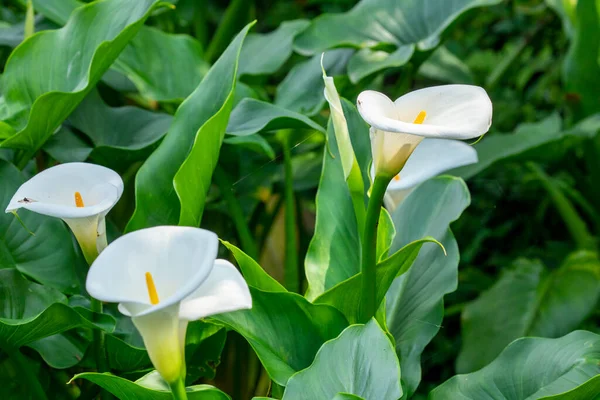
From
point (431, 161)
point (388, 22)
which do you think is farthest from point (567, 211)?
point (431, 161)

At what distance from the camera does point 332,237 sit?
2.31 ft

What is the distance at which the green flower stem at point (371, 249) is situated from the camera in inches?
20.5

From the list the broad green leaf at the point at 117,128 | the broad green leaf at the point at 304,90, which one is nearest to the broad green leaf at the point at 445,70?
the broad green leaf at the point at 304,90

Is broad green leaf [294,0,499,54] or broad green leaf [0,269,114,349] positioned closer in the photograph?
Result: broad green leaf [0,269,114,349]

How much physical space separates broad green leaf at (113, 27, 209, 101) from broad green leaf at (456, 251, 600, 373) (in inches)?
22.3

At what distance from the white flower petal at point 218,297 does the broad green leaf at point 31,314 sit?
0.51ft

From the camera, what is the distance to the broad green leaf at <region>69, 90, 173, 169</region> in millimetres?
835

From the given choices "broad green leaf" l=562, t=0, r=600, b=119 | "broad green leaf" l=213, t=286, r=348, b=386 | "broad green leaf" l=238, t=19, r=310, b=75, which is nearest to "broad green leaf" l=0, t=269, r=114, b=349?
"broad green leaf" l=213, t=286, r=348, b=386

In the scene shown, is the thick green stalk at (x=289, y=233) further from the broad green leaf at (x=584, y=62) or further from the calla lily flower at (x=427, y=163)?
the broad green leaf at (x=584, y=62)

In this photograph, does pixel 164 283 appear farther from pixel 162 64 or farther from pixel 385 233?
pixel 162 64

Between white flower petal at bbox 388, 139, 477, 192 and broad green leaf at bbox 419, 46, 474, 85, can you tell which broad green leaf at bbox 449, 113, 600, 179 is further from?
white flower petal at bbox 388, 139, 477, 192

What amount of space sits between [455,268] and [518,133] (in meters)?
0.57

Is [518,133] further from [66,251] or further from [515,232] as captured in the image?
[66,251]

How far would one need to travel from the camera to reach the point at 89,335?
706mm
